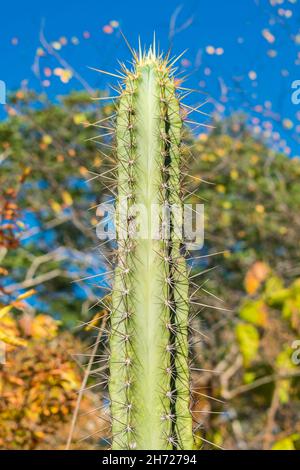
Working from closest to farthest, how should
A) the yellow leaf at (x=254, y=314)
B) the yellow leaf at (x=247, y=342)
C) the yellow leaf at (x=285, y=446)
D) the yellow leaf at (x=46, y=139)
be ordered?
1. the yellow leaf at (x=285, y=446)
2. the yellow leaf at (x=247, y=342)
3. the yellow leaf at (x=254, y=314)
4. the yellow leaf at (x=46, y=139)

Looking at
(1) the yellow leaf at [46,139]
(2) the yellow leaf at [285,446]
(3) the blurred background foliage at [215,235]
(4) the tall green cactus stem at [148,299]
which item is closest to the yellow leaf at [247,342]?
(3) the blurred background foliage at [215,235]

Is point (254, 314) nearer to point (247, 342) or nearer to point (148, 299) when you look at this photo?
point (247, 342)

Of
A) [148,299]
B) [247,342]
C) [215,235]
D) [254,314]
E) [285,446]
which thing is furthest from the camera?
[215,235]

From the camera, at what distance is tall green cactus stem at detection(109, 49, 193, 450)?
1.86 metres

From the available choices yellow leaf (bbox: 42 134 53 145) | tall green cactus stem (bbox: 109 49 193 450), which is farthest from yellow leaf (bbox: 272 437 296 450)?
yellow leaf (bbox: 42 134 53 145)

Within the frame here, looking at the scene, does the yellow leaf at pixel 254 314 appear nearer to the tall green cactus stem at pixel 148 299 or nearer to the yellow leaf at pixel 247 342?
the yellow leaf at pixel 247 342

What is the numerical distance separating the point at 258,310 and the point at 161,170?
10.3 ft

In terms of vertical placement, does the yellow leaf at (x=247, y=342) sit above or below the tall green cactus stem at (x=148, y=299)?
above

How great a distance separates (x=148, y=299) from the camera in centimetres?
192

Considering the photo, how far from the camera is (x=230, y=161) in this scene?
8812mm

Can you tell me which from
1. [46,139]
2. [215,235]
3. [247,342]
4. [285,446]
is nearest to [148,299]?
[285,446]

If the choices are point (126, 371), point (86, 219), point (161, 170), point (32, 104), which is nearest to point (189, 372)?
point (126, 371)

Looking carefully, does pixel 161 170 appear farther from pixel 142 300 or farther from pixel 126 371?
pixel 126 371

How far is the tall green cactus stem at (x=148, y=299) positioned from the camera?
6.11ft
